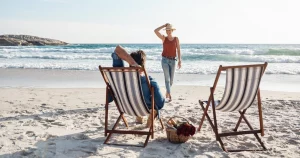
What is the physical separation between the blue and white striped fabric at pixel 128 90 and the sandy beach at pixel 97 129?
1.48 ft

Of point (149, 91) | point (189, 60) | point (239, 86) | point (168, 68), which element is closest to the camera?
point (239, 86)

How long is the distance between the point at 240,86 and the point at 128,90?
48.7 inches

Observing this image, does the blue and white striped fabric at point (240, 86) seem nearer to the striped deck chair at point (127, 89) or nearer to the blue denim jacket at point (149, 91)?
the blue denim jacket at point (149, 91)

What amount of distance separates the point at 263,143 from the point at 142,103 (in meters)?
1.47

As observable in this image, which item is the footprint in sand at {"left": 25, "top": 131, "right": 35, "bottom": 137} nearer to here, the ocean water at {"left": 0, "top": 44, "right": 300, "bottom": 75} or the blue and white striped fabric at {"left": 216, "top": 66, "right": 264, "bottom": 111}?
the blue and white striped fabric at {"left": 216, "top": 66, "right": 264, "bottom": 111}

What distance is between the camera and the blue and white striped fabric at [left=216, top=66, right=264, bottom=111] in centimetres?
347

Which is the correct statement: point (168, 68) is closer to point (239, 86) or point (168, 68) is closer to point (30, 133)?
point (239, 86)

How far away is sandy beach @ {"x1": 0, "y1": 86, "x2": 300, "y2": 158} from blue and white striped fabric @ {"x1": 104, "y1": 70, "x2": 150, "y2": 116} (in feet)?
1.48

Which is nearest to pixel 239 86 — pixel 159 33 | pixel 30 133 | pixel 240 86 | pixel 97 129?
pixel 240 86

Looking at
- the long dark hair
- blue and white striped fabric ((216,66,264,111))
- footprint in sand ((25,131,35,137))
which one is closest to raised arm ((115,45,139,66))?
the long dark hair

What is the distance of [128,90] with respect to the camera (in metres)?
3.63

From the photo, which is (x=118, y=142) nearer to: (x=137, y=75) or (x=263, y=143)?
(x=137, y=75)

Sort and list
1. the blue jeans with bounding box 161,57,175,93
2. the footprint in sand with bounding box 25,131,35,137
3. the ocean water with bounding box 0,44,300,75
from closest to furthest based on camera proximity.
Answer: the footprint in sand with bounding box 25,131,35,137, the blue jeans with bounding box 161,57,175,93, the ocean water with bounding box 0,44,300,75

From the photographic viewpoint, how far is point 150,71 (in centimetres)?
1277
